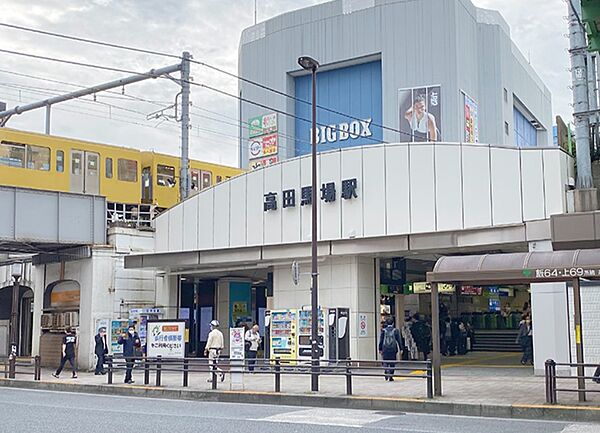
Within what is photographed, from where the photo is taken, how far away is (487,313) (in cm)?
4222

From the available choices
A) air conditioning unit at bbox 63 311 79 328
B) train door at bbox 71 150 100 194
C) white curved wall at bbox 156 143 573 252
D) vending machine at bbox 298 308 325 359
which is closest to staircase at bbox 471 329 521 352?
vending machine at bbox 298 308 325 359

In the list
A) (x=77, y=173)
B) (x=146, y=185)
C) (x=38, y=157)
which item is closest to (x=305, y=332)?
(x=77, y=173)

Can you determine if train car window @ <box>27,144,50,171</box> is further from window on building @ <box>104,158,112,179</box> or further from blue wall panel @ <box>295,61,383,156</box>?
blue wall panel @ <box>295,61,383,156</box>

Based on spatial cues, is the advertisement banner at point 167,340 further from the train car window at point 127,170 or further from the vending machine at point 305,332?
the train car window at point 127,170

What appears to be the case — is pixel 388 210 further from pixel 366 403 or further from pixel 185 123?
pixel 185 123

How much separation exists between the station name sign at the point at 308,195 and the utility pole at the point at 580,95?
6.97 m

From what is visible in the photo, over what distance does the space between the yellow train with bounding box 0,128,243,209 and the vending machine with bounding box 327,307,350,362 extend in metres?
12.8

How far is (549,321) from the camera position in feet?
72.1

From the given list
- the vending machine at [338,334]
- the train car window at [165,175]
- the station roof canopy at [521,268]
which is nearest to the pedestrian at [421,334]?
the vending machine at [338,334]

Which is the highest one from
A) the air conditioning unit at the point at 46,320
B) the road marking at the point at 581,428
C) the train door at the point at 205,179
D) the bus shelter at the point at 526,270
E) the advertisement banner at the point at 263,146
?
the advertisement banner at the point at 263,146

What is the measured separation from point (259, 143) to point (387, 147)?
36405mm

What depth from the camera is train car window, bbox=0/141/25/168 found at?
31197 mm

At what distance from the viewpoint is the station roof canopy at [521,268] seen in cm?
1604

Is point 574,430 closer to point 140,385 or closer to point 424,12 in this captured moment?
point 140,385
